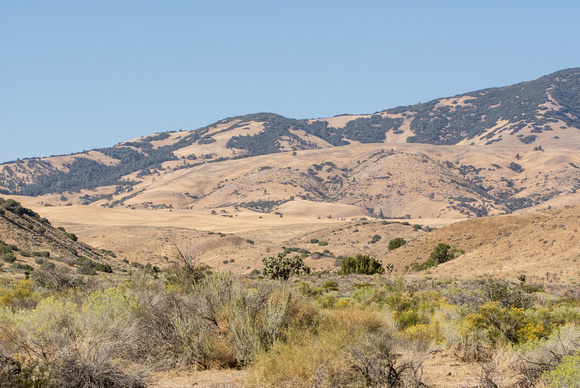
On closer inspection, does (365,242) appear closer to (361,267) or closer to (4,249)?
(361,267)

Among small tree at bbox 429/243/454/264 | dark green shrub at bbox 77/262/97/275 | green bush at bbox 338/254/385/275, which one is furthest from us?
small tree at bbox 429/243/454/264

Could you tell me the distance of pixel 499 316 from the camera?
10641mm

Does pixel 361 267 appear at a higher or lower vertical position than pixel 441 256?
higher

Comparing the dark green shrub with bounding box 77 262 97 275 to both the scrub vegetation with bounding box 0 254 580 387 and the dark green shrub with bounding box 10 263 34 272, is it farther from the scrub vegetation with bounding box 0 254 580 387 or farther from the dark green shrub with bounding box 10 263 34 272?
the scrub vegetation with bounding box 0 254 580 387

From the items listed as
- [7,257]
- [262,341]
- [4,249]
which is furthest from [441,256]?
[262,341]

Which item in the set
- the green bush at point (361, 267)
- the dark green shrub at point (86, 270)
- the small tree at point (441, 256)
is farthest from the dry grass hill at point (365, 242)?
the dark green shrub at point (86, 270)

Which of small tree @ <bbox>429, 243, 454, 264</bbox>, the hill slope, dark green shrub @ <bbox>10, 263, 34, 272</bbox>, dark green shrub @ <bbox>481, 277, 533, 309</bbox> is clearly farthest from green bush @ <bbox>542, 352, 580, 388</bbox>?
the hill slope

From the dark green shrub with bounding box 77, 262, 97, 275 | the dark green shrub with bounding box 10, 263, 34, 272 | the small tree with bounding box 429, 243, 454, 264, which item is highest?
the dark green shrub with bounding box 10, 263, 34, 272

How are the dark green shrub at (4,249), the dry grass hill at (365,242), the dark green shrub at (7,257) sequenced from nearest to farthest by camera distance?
the dark green shrub at (7,257), the dark green shrub at (4,249), the dry grass hill at (365,242)

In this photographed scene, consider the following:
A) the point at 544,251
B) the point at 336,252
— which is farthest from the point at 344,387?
the point at 336,252

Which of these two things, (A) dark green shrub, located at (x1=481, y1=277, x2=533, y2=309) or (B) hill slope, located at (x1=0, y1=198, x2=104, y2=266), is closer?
(A) dark green shrub, located at (x1=481, y1=277, x2=533, y2=309)

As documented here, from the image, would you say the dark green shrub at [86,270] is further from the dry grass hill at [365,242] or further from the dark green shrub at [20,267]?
the dry grass hill at [365,242]

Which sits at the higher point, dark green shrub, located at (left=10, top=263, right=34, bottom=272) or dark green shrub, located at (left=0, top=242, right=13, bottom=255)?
dark green shrub, located at (left=0, top=242, right=13, bottom=255)

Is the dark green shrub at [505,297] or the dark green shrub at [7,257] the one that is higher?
the dark green shrub at [7,257]
